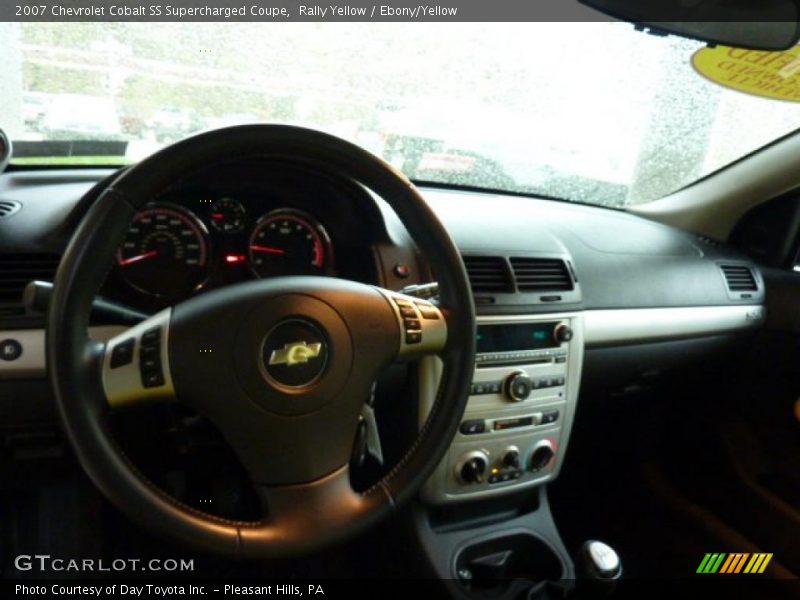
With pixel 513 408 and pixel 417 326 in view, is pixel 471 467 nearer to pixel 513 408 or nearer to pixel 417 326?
pixel 513 408

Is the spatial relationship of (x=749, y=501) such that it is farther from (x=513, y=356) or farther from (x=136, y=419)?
(x=136, y=419)

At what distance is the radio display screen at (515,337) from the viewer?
1.52m

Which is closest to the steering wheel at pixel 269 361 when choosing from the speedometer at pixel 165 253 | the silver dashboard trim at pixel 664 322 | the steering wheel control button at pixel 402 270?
the steering wheel control button at pixel 402 270

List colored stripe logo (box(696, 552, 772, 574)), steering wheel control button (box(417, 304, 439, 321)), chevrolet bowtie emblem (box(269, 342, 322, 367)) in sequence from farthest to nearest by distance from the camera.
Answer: colored stripe logo (box(696, 552, 772, 574)), steering wheel control button (box(417, 304, 439, 321)), chevrolet bowtie emblem (box(269, 342, 322, 367))

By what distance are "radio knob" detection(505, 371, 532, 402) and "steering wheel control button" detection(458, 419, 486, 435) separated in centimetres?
9

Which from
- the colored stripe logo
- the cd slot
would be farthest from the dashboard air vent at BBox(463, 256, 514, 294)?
the colored stripe logo

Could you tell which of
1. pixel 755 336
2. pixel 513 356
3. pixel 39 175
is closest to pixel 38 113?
A: pixel 39 175

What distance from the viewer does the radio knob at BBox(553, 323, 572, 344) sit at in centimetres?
163

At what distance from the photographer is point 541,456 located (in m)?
1.68

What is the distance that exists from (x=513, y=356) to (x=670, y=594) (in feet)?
3.30

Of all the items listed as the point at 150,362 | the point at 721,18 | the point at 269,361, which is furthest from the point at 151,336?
the point at 721,18

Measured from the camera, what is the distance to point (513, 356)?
156cm

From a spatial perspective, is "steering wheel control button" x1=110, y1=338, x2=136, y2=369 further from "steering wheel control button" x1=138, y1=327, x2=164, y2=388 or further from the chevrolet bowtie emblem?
the chevrolet bowtie emblem

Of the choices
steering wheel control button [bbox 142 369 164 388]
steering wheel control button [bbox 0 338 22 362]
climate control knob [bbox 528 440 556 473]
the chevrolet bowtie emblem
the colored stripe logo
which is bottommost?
the colored stripe logo
